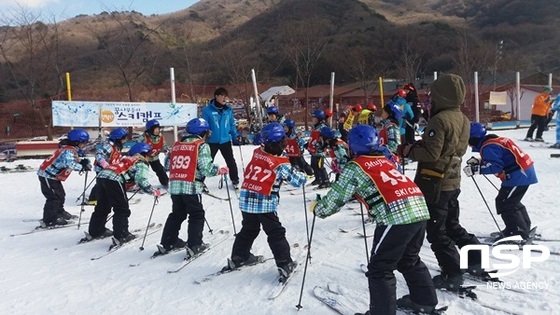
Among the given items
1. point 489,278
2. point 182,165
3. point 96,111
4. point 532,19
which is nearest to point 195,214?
point 182,165

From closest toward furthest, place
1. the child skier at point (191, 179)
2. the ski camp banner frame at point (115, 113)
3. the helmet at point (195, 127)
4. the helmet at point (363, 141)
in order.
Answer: the helmet at point (363, 141), the child skier at point (191, 179), the helmet at point (195, 127), the ski camp banner frame at point (115, 113)

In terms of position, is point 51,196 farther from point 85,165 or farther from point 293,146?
point 293,146

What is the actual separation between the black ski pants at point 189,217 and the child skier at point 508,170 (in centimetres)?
313

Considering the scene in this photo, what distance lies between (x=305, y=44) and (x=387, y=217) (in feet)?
104

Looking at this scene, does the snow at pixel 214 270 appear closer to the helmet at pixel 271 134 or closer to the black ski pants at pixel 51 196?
the black ski pants at pixel 51 196

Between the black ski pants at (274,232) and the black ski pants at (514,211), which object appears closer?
the black ski pants at (274,232)

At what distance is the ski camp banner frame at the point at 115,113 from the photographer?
12234 millimetres

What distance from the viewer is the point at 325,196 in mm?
3678

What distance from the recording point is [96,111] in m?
12.5

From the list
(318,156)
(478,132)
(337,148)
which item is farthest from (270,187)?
(318,156)

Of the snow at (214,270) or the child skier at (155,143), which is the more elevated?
the child skier at (155,143)

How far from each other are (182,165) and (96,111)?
8508 mm

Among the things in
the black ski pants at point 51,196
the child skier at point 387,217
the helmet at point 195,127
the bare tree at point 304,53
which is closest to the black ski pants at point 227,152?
the black ski pants at point 51,196

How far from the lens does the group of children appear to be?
328 centimetres
